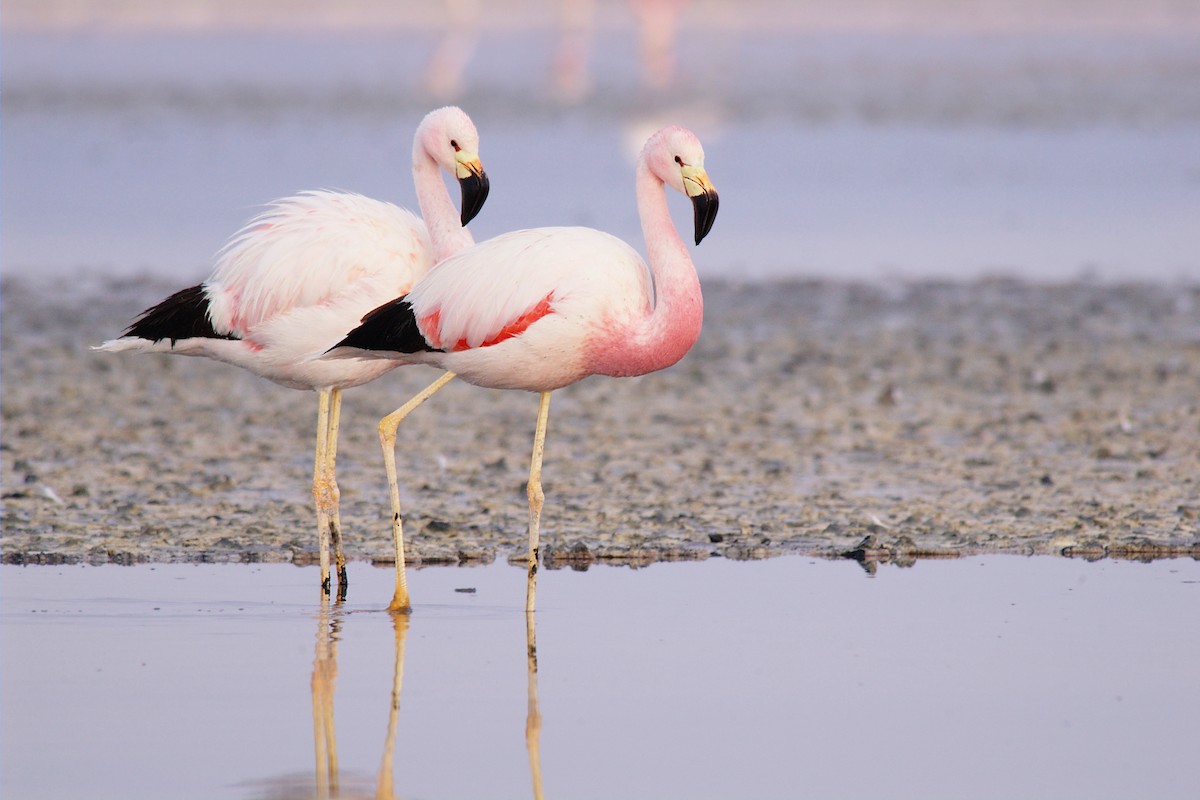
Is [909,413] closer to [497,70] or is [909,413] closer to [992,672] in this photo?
[992,672]

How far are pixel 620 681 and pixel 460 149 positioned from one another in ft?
7.30

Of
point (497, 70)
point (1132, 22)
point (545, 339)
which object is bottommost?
point (545, 339)

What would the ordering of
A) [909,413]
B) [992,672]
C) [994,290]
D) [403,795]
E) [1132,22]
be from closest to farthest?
[403,795] → [992,672] → [909,413] → [994,290] → [1132,22]

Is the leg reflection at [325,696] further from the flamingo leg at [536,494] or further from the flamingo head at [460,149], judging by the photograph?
the flamingo head at [460,149]

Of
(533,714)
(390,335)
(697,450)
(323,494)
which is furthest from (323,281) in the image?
(697,450)

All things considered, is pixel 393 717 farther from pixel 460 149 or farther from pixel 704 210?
pixel 460 149

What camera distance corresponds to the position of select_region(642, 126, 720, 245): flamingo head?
20.3 ft

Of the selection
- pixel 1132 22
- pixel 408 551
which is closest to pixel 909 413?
pixel 408 551

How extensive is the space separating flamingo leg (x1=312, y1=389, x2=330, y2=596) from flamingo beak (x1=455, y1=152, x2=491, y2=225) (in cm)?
89

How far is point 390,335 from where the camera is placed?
6.28 m

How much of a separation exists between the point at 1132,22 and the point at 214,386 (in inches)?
2575

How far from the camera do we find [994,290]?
1395 centimetres

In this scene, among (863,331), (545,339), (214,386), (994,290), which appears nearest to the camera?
(545,339)

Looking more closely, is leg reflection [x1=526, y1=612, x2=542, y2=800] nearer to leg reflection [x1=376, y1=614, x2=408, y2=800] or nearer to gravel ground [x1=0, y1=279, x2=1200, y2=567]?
leg reflection [x1=376, y1=614, x2=408, y2=800]
